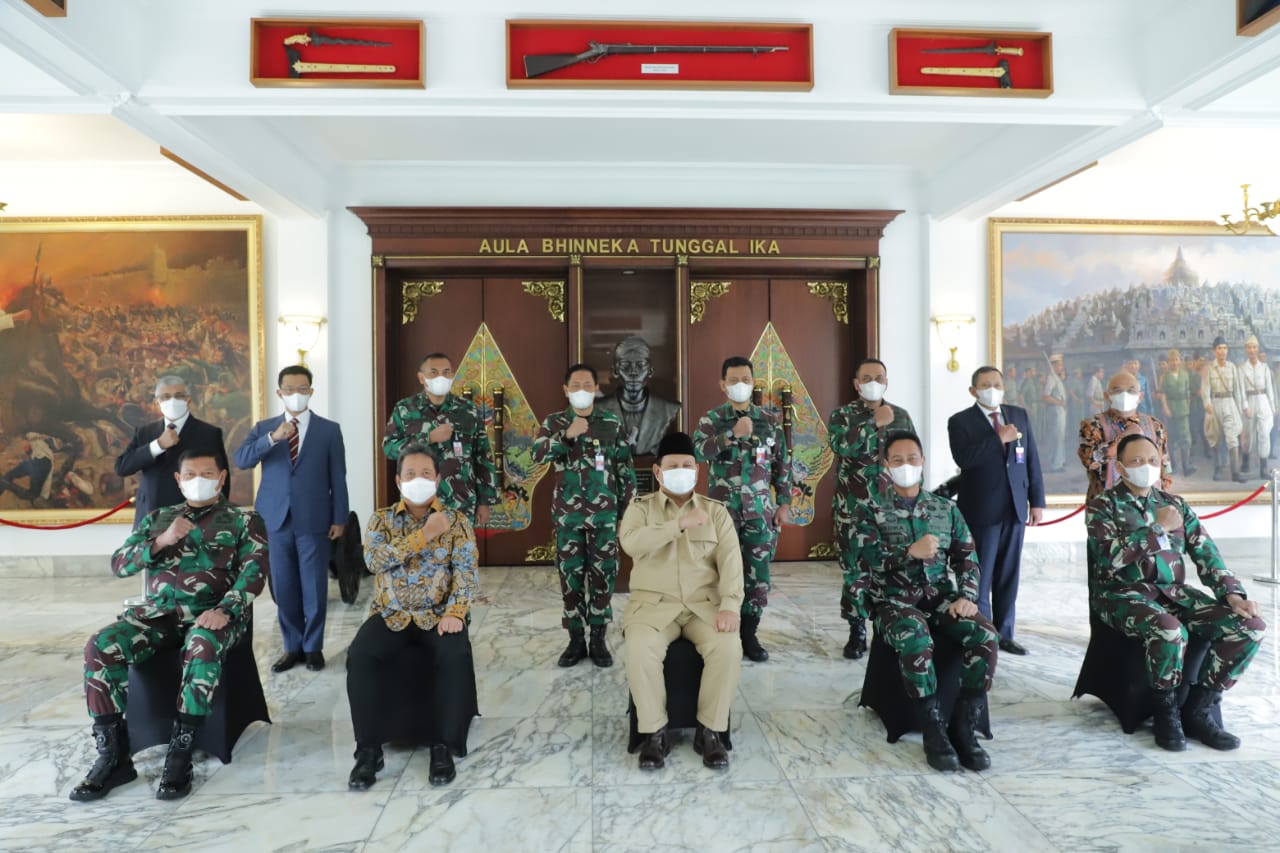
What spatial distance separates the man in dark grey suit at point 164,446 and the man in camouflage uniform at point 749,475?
2.91 m

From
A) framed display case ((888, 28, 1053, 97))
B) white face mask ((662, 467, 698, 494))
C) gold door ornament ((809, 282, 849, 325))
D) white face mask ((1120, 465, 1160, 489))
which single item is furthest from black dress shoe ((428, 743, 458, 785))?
gold door ornament ((809, 282, 849, 325))

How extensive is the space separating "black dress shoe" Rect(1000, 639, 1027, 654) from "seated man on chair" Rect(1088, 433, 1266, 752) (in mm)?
994

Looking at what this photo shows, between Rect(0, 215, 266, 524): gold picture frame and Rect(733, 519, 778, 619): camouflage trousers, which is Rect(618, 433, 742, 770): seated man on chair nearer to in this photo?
Rect(733, 519, 778, 619): camouflage trousers

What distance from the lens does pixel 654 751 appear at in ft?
9.88

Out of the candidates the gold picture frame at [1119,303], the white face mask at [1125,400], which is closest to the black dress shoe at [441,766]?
the white face mask at [1125,400]

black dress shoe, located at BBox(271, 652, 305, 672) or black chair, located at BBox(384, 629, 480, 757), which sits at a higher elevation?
black chair, located at BBox(384, 629, 480, 757)

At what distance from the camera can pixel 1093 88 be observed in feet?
13.1

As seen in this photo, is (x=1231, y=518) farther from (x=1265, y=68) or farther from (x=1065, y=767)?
(x=1065, y=767)

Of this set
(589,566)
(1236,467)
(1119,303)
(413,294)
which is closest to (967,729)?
(589,566)

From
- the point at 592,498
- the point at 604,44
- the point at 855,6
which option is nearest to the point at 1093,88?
the point at 855,6

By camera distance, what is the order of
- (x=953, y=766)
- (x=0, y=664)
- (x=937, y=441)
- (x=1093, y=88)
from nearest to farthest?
(x=953, y=766) < (x=1093, y=88) < (x=0, y=664) < (x=937, y=441)

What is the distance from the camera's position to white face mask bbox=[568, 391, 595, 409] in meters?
4.32

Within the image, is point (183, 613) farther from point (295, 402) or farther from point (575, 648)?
point (575, 648)

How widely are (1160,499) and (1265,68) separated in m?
2.22
